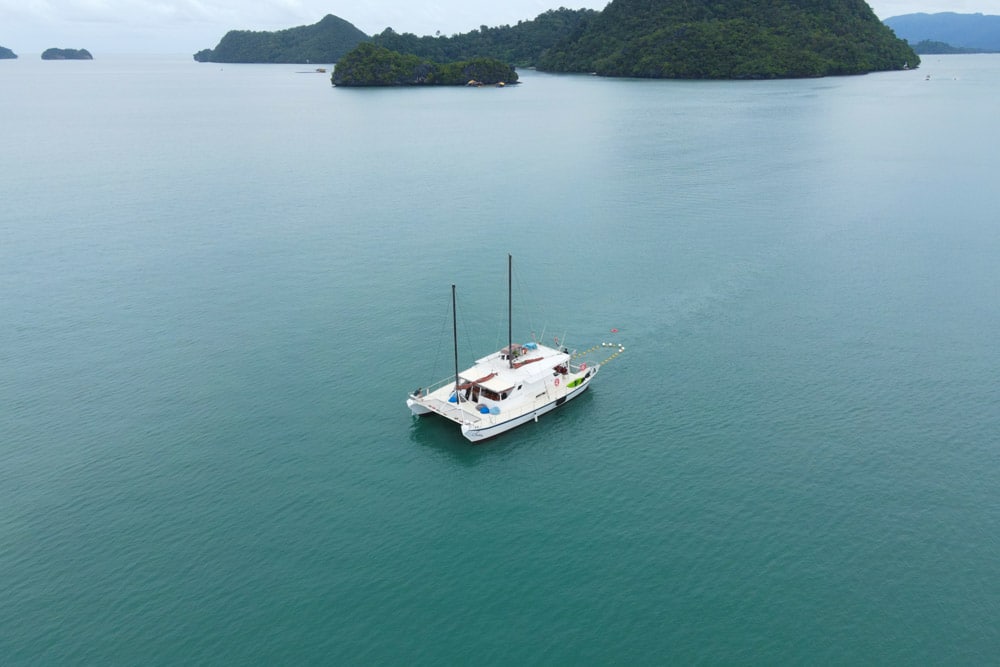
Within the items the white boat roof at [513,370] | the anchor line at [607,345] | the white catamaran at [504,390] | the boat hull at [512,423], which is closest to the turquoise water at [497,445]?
the boat hull at [512,423]

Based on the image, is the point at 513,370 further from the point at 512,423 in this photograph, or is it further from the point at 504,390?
the point at 512,423

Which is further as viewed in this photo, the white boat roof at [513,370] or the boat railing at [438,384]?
the boat railing at [438,384]

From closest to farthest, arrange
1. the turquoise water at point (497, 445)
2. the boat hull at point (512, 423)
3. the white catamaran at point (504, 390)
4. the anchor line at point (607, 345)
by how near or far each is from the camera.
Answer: the turquoise water at point (497, 445)
the boat hull at point (512, 423)
the white catamaran at point (504, 390)
the anchor line at point (607, 345)

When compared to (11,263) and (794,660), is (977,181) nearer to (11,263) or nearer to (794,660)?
(794,660)

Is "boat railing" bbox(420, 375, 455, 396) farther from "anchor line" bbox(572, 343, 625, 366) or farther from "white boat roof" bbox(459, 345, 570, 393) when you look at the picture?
"anchor line" bbox(572, 343, 625, 366)

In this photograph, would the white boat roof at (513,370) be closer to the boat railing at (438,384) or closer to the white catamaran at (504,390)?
the white catamaran at (504,390)

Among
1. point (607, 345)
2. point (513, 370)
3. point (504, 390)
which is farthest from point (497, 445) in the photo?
point (607, 345)

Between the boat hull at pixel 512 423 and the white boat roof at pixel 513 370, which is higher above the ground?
the white boat roof at pixel 513 370
